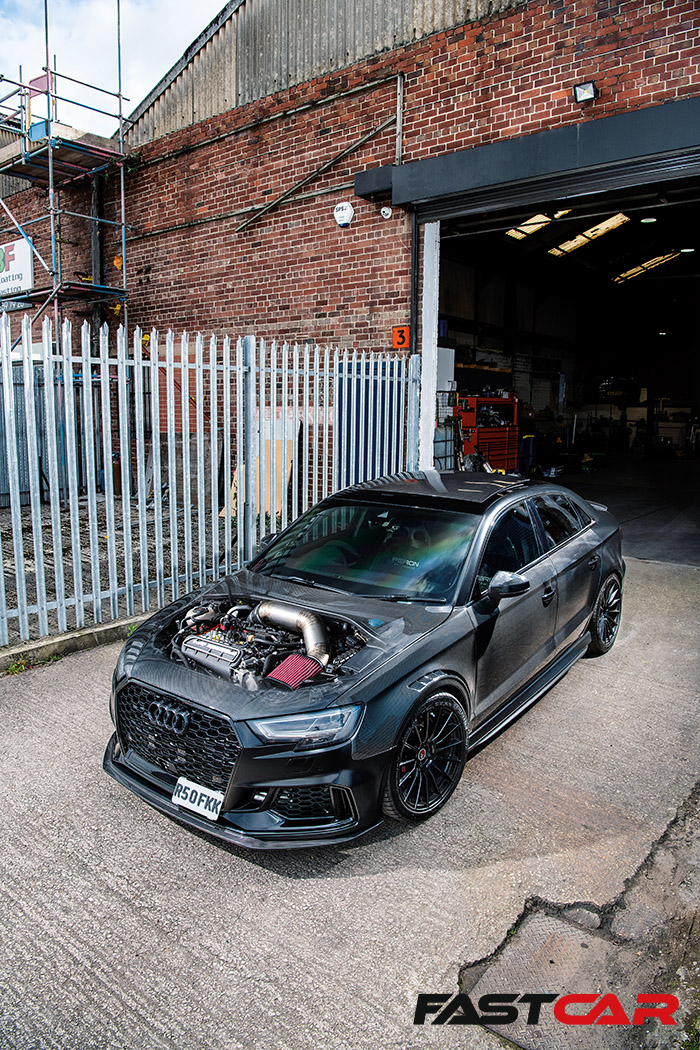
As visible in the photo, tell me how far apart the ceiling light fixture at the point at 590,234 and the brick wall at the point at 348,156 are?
6656 millimetres

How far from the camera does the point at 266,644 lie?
3.36 m

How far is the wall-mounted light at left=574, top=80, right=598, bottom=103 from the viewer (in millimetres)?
7064

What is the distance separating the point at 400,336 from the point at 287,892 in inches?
287

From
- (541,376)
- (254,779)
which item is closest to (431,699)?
(254,779)

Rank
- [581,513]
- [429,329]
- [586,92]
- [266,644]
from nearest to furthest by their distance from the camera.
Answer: [266,644] → [581,513] → [586,92] → [429,329]

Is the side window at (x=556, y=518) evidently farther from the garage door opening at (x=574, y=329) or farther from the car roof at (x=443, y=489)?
the garage door opening at (x=574, y=329)

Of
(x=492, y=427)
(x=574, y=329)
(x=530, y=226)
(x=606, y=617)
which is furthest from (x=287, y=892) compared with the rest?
(x=574, y=329)

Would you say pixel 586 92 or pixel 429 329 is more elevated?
pixel 586 92

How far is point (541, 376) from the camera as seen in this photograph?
21297 millimetres

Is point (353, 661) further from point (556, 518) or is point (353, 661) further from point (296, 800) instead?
point (556, 518)

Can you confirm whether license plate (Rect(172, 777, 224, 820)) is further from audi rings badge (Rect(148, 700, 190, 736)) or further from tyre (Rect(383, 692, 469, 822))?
tyre (Rect(383, 692, 469, 822))

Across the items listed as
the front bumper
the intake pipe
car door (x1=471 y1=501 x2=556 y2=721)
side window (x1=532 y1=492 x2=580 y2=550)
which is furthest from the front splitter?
side window (x1=532 y1=492 x2=580 y2=550)

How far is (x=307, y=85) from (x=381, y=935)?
1030 cm

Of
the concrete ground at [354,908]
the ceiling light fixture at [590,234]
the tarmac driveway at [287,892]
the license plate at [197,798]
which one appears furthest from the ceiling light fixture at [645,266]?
the license plate at [197,798]
